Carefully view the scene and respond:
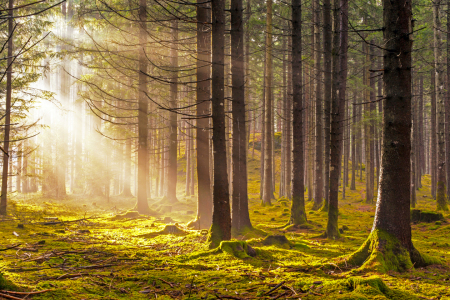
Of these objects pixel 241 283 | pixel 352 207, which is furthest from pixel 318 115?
pixel 241 283

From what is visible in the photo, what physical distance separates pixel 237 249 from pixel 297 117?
6.33 m

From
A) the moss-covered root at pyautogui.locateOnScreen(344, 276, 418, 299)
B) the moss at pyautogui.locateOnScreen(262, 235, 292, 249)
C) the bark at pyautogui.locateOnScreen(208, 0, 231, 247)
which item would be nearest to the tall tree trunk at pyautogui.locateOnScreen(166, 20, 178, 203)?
the bark at pyautogui.locateOnScreen(208, 0, 231, 247)

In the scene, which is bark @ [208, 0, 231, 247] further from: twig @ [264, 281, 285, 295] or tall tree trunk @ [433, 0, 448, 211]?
tall tree trunk @ [433, 0, 448, 211]

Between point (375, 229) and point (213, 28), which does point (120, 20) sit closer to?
point (213, 28)

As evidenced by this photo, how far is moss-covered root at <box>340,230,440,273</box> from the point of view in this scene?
4.86m

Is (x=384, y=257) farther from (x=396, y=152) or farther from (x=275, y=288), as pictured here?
(x=275, y=288)

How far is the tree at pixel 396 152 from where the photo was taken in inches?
201

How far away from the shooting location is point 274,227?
1151 cm

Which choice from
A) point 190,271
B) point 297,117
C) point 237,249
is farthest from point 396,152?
point 297,117

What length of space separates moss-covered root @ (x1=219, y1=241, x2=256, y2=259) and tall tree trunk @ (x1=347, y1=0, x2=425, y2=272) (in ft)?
6.14

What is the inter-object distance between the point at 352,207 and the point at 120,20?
1773 cm

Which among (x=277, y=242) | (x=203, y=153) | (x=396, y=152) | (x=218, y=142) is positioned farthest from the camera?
(x=203, y=153)

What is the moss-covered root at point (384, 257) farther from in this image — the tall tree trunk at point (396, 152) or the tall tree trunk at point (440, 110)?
the tall tree trunk at point (440, 110)

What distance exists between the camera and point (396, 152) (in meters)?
5.22
